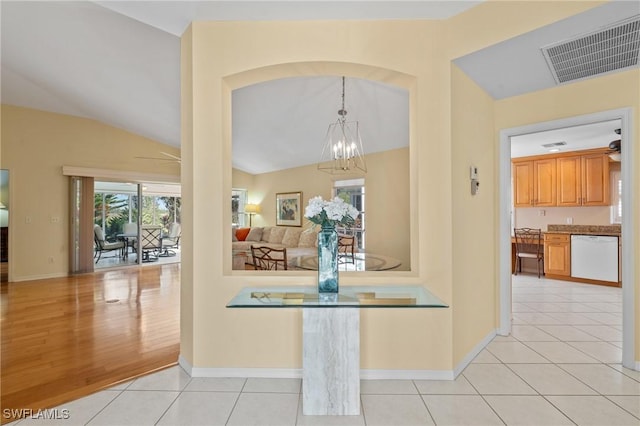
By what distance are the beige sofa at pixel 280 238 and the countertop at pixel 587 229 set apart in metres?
4.48

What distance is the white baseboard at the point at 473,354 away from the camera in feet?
7.71

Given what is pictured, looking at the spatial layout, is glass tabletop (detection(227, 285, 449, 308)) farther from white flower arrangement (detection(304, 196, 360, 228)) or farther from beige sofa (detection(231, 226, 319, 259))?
beige sofa (detection(231, 226, 319, 259))

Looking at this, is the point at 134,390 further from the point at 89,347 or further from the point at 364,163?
the point at 364,163

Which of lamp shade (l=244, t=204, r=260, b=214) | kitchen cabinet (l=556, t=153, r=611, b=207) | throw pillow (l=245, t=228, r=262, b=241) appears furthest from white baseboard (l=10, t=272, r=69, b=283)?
kitchen cabinet (l=556, t=153, r=611, b=207)

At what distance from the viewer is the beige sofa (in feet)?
20.9

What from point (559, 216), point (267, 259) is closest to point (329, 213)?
point (267, 259)

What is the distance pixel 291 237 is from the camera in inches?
269

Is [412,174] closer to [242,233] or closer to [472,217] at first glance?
[472,217]

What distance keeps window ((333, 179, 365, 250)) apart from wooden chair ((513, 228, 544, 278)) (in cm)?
312

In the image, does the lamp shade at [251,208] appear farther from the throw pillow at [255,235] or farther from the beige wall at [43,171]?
the beige wall at [43,171]

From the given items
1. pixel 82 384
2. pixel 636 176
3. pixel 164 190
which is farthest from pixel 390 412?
pixel 164 190

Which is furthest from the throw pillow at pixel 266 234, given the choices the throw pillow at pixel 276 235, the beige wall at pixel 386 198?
the beige wall at pixel 386 198

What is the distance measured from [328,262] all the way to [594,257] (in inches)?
219

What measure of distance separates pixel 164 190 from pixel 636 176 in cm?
922
